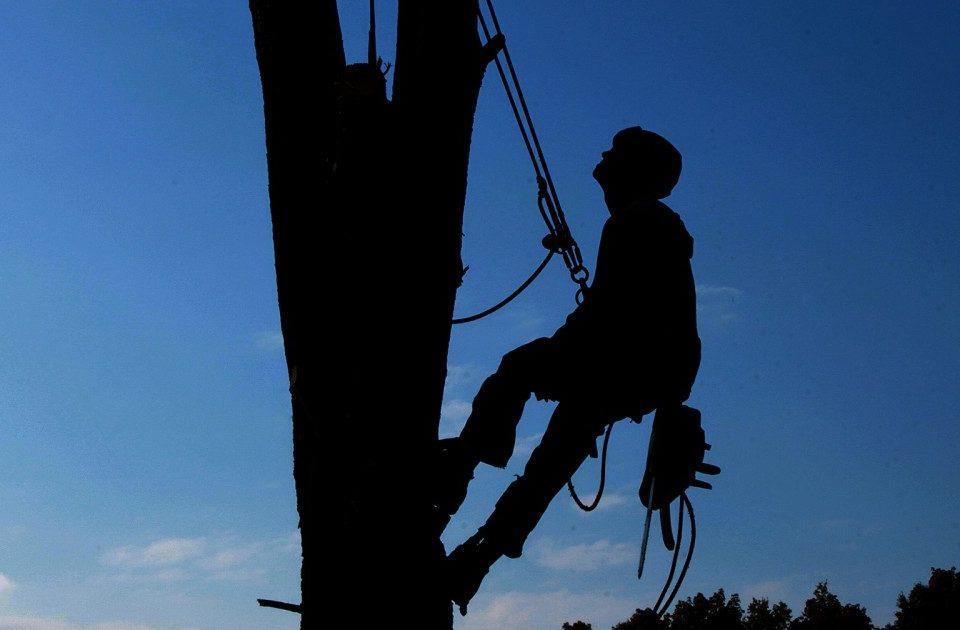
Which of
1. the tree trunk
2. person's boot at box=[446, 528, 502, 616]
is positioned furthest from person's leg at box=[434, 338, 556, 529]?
the tree trunk

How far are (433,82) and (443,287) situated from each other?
2.28ft

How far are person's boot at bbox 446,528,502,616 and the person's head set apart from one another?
1694mm

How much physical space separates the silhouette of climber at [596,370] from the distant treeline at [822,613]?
64.8ft

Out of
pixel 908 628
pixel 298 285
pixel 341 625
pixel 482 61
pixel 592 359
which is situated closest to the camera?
pixel 341 625

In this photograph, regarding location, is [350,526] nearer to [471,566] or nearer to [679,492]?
[471,566]

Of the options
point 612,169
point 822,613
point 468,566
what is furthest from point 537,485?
point 822,613

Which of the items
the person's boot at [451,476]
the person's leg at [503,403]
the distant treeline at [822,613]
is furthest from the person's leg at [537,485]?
the distant treeline at [822,613]

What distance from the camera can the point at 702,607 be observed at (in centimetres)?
2406

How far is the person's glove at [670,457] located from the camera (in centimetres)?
369

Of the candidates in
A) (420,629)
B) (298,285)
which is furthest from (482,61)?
(420,629)

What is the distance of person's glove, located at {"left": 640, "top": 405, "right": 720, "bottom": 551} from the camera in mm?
3688

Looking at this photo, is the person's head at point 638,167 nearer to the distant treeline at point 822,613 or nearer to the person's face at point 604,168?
the person's face at point 604,168

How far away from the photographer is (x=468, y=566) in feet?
10.1

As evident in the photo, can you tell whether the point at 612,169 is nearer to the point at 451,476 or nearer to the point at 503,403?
the point at 503,403
